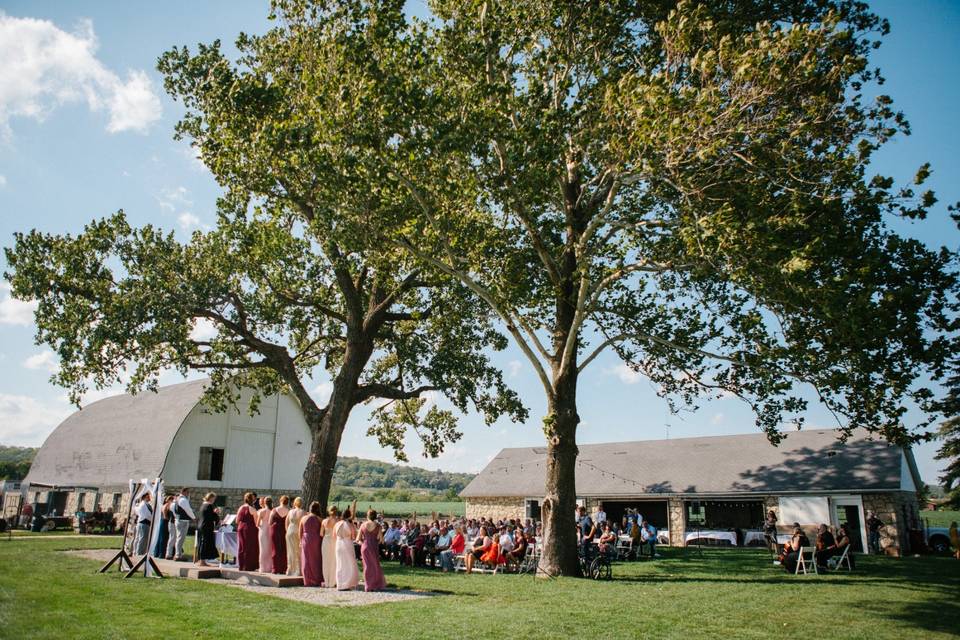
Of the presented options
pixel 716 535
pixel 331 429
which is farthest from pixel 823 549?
pixel 331 429

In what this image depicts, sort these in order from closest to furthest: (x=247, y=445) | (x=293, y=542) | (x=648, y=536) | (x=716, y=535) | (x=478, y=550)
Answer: (x=293, y=542), (x=478, y=550), (x=648, y=536), (x=716, y=535), (x=247, y=445)

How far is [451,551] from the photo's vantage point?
18562 millimetres

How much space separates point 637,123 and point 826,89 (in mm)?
3802

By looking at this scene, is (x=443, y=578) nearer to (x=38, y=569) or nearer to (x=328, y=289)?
(x=38, y=569)

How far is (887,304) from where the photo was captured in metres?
12.1

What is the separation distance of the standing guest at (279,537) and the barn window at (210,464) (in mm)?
20585

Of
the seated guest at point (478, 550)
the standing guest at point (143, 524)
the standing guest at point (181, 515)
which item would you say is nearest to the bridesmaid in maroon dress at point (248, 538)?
the standing guest at point (181, 515)

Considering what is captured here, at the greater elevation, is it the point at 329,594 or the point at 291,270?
the point at 291,270

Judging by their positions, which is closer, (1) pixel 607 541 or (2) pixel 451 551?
(2) pixel 451 551

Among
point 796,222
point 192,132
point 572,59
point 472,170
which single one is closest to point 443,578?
point 472,170

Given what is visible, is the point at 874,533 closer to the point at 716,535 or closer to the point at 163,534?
the point at 716,535

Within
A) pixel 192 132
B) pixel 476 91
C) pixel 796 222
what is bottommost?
pixel 796 222

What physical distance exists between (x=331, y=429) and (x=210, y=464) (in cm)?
1610

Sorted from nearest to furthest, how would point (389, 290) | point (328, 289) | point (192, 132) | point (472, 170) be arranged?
point (472, 170) → point (192, 132) → point (389, 290) → point (328, 289)
